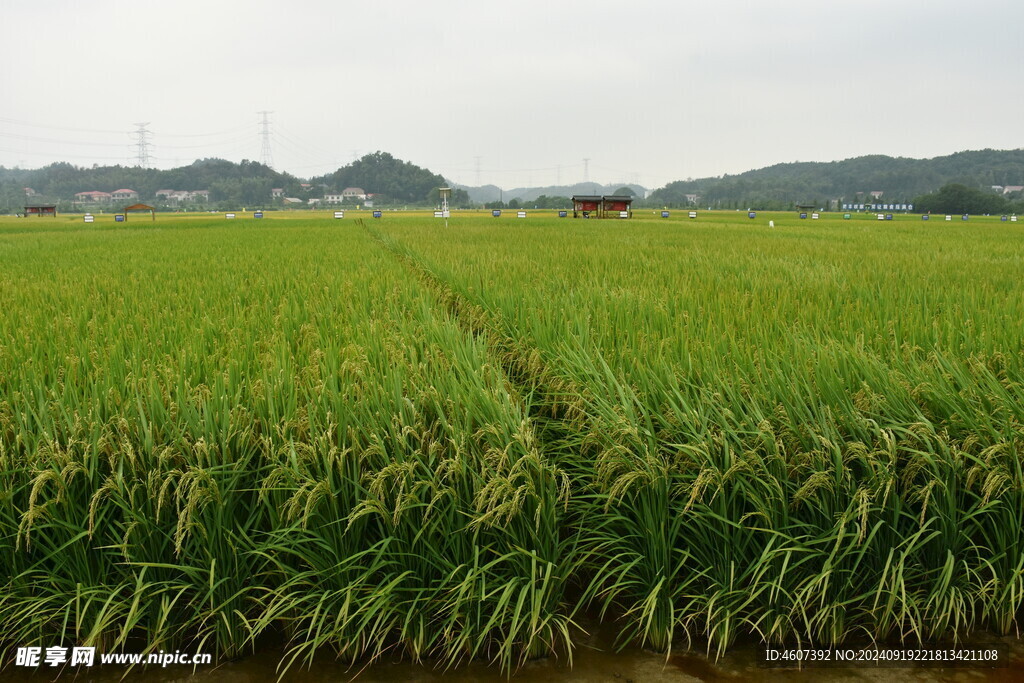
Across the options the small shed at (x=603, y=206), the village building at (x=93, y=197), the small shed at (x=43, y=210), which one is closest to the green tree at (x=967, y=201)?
the small shed at (x=603, y=206)

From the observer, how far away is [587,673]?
2.01m

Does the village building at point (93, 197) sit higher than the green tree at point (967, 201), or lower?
higher

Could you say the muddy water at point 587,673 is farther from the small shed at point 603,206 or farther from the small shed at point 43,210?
the small shed at point 43,210

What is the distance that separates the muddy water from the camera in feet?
6.50

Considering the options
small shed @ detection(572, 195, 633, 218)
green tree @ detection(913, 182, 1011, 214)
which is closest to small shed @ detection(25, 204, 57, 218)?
small shed @ detection(572, 195, 633, 218)

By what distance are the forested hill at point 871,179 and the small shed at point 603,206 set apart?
207 ft

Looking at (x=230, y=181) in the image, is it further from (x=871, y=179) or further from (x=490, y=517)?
(x=490, y=517)

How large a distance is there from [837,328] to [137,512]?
3.71m

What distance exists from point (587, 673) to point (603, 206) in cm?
4547

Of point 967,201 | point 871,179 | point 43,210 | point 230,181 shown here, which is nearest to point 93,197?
point 230,181

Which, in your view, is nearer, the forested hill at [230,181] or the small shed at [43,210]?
the small shed at [43,210]

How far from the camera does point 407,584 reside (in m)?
A: 2.07

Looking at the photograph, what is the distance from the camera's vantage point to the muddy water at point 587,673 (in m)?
1.98

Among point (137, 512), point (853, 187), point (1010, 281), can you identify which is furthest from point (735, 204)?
point (137, 512)
